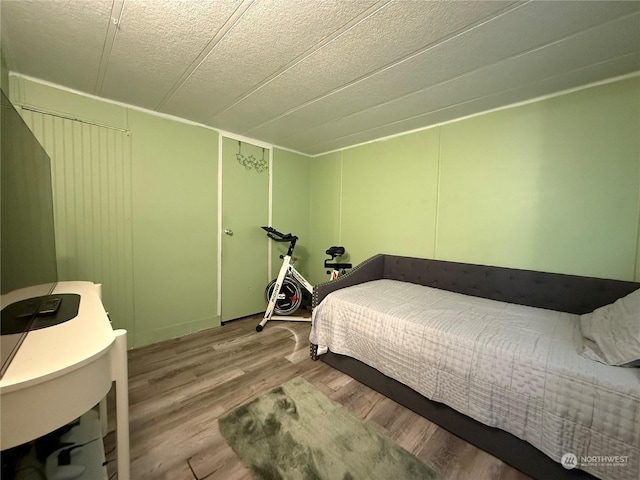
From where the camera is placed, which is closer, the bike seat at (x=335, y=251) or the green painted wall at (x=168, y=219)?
the green painted wall at (x=168, y=219)

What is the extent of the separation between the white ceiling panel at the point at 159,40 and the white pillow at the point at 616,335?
8.16ft

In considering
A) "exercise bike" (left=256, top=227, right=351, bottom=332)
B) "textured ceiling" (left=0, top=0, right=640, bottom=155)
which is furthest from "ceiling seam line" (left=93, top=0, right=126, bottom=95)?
"exercise bike" (left=256, top=227, right=351, bottom=332)


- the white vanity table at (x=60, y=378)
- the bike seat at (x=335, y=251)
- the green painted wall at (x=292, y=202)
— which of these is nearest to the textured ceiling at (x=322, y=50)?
the green painted wall at (x=292, y=202)

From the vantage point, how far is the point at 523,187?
200 centimetres

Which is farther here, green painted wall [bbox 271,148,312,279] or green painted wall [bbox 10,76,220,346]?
green painted wall [bbox 271,148,312,279]

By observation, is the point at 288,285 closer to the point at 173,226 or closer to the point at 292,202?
the point at 292,202

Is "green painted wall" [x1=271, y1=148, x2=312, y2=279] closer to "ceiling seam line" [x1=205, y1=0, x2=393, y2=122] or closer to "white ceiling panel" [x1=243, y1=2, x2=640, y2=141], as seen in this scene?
"white ceiling panel" [x1=243, y1=2, x2=640, y2=141]

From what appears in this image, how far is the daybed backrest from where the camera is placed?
1683 mm

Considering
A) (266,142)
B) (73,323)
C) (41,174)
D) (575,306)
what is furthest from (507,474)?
(266,142)

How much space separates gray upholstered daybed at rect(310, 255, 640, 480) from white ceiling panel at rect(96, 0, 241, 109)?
204cm

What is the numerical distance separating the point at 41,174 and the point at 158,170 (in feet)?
3.77

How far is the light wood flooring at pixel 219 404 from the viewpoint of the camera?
1.21 m
